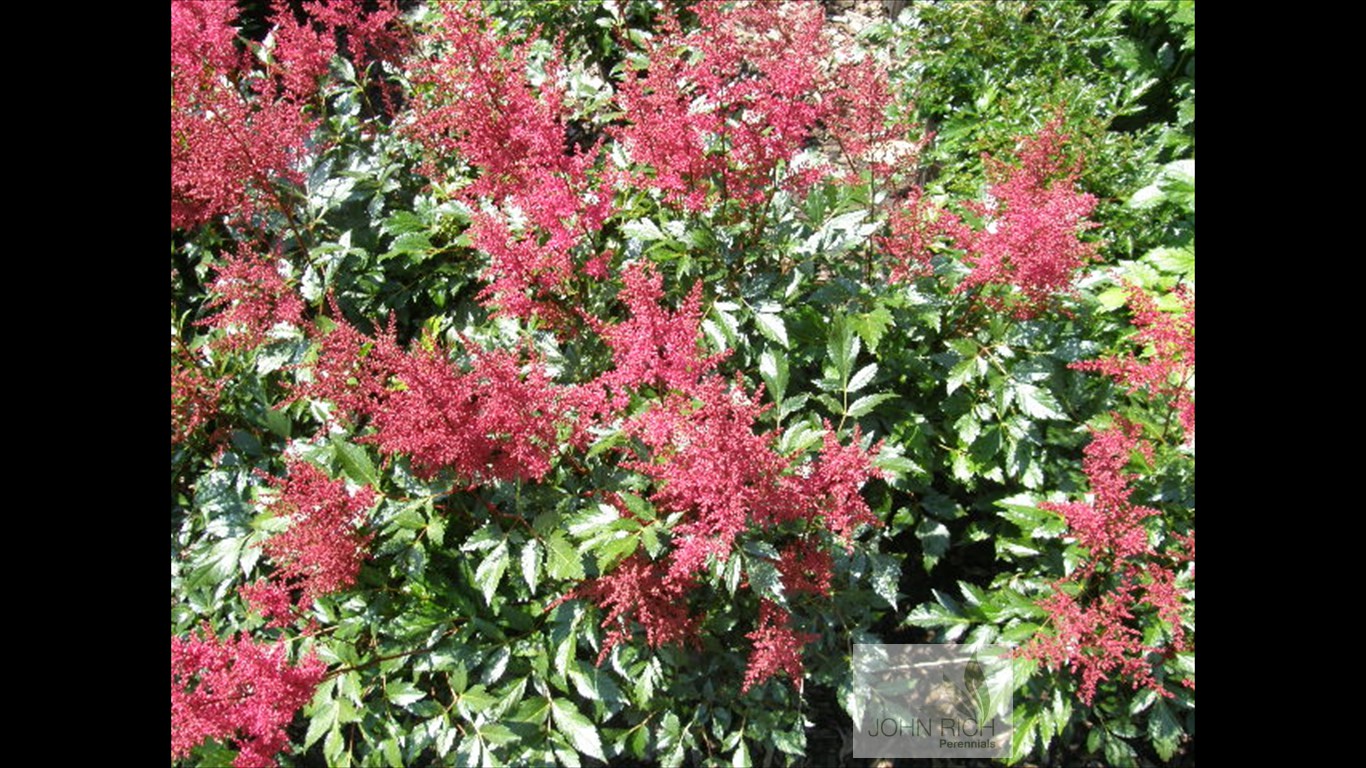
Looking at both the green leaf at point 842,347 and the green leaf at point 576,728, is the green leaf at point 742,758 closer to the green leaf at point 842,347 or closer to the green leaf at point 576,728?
the green leaf at point 576,728

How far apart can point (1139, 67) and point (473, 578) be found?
3.61 metres

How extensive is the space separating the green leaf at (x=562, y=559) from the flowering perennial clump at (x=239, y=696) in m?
0.61

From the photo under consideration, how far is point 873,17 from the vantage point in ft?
16.7

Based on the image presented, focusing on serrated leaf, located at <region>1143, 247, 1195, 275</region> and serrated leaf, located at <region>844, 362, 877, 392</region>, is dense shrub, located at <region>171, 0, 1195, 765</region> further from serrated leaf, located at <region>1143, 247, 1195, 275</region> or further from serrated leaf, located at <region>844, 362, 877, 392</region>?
serrated leaf, located at <region>1143, 247, 1195, 275</region>

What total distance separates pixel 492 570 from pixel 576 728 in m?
0.47

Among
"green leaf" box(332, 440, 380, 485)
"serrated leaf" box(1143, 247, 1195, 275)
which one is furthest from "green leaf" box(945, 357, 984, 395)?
"green leaf" box(332, 440, 380, 485)

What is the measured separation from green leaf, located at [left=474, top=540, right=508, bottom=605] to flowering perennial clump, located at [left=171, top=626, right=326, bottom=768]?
1.42ft

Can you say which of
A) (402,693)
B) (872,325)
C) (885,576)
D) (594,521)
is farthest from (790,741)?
(872,325)

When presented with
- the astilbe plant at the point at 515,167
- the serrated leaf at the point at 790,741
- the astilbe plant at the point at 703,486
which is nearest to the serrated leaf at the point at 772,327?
the astilbe plant at the point at 703,486

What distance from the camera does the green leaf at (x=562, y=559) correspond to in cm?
211

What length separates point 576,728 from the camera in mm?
2250

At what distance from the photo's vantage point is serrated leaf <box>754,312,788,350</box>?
7.70 ft

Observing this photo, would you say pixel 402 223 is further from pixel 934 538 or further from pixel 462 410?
pixel 934 538
